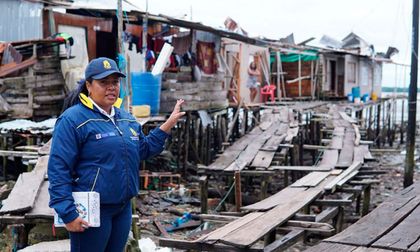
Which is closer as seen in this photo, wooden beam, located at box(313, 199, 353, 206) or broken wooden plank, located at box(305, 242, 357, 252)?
broken wooden plank, located at box(305, 242, 357, 252)

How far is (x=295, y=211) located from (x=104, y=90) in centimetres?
339

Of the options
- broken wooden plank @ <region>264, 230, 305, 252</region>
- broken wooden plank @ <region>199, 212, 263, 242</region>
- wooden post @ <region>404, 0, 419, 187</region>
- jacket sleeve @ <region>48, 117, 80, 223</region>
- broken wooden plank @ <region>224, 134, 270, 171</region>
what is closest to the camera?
jacket sleeve @ <region>48, 117, 80, 223</region>

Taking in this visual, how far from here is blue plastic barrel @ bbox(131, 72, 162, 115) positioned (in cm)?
1137

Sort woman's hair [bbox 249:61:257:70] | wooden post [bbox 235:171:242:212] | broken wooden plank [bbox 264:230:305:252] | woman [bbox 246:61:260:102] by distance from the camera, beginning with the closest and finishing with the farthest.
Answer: broken wooden plank [bbox 264:230:305:252]
wooden post [bbox 235:171:242:212]
woman [bbox 246:61:260:102]
woman's hair [bbox 249:61:257:70]

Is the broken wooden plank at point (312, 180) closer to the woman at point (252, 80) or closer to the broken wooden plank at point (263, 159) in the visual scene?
the broken wooden plank at point (263, 159)

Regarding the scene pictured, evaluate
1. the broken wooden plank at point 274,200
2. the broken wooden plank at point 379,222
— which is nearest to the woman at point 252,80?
the broken wooden plank at point 274,200

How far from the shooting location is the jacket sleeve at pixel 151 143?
12.8 ft

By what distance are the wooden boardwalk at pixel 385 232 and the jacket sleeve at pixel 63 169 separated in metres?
2.03

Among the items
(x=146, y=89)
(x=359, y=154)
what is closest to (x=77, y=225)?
(x=146, y=89)

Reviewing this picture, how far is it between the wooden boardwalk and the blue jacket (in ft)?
5.65

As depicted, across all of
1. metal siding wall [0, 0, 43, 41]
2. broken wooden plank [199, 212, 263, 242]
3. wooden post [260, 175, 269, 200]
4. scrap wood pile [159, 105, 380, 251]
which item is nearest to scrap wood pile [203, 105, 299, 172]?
wooden post [260, 175, 269, 200]

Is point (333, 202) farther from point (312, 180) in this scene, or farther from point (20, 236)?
point (20, 236)

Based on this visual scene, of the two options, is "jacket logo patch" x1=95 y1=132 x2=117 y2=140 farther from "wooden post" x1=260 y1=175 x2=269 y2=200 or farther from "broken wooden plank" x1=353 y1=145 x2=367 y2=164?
"broken wooden plank" x1=353 y1=145 x2=367 y2=164

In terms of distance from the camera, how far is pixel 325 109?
21.3m
